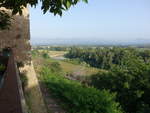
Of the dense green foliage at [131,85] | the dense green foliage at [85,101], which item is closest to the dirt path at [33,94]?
the dense green foliage at [85,101]

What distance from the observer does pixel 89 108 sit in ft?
52.8

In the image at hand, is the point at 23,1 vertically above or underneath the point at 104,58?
above

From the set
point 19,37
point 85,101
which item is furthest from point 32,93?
point 85,101

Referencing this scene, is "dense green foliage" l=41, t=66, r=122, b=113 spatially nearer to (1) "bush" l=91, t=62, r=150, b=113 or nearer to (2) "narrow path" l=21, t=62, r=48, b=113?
(2) "narrow path" l=21, t=62, r=48, b=113

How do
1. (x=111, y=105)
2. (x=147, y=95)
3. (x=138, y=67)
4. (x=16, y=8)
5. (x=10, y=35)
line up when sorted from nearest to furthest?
(x=16, y=8)
(x=10, y=35)
(x=111, y=105)
(x=147, y=95)
(x=138, y=67)

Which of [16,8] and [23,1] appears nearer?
[23,1]

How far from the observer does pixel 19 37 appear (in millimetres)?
8695

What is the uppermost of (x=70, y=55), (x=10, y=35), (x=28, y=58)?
(x=10, y=35)

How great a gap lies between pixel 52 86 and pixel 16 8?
15.9m

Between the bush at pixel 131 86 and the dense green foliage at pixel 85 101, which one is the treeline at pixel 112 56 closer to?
the bush at pixel 131 86

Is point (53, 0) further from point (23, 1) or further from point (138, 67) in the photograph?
point (138, 67)

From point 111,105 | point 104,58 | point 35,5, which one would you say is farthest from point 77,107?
point 104,58

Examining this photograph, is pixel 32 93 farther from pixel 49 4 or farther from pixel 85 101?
pixel 85 101

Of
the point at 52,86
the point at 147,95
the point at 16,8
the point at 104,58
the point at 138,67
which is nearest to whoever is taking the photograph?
the point at 16,8
